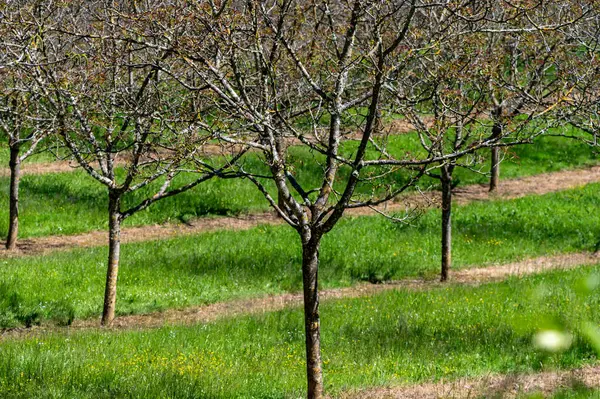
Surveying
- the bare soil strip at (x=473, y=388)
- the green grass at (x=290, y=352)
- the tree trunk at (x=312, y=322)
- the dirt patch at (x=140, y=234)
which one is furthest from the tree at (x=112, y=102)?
the dirt patch at (x=140, y=234)

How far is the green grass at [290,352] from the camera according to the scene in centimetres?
798

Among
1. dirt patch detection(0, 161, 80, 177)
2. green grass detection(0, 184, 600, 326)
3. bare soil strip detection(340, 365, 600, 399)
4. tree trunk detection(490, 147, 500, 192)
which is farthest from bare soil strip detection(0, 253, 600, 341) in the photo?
dirt patch detection(0, 161, 80, 177)

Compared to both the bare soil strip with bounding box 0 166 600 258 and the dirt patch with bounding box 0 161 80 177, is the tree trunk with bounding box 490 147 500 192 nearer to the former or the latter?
the bare soil strip with bounding box 0 166 600 258

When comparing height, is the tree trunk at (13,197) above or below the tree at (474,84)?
below

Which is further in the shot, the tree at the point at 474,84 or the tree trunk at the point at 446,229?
the tree trunk at the point at 446,229

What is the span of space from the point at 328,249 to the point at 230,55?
9697 mm

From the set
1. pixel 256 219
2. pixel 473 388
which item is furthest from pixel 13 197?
pixel 473 388

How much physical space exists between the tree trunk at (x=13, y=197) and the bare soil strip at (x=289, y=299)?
518cm

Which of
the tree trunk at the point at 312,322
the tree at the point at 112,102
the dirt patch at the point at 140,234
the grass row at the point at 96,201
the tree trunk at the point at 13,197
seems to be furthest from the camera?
the grass row at the point at 96,201

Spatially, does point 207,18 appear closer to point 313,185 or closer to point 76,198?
point 76,198

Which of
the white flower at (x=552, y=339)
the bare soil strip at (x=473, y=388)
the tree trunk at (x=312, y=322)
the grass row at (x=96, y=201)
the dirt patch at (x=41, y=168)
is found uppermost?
the dirt patch at (x=41, y=168)

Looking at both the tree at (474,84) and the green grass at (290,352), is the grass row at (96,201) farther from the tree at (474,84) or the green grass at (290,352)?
the green grass at (290,352)

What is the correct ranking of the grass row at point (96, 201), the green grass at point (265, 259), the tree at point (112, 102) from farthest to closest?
1. the grass row at point (96, 201)
2. the green grass at point (265, 259)
3. the tree at point (112, 102)

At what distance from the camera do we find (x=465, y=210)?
20.5 meters
